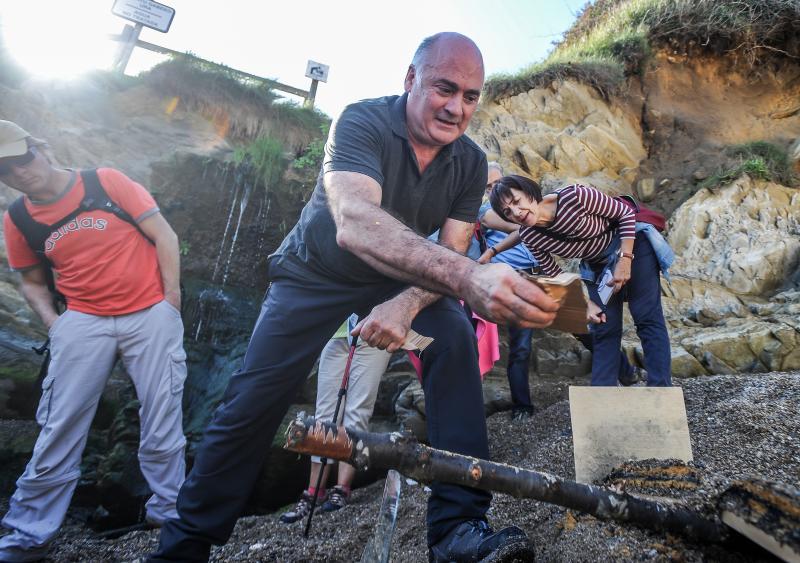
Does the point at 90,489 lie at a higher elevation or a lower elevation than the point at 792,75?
lower

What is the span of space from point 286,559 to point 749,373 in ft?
15.2

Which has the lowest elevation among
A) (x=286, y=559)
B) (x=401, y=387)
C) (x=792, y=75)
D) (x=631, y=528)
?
(x=286, y=559)

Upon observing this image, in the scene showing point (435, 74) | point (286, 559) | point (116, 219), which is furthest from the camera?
point (116, 219)

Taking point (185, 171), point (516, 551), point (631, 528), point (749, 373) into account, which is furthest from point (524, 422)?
point (185, 171)

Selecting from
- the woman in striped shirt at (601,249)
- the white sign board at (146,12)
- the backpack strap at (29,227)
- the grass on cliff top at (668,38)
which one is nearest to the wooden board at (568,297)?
the woman in striped shirt at (601,249)

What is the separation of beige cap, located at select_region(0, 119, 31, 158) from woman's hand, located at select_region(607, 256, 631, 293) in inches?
159

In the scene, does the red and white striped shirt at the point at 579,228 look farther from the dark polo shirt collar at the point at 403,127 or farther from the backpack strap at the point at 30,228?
the backpack strap at the point at 30,228

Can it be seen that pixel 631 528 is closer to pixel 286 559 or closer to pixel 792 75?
pixel 286 559

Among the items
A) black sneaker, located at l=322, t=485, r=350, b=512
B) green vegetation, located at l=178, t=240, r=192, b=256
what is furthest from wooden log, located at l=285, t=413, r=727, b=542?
green vegetation, located at l=178, t=240, r=192, b=256

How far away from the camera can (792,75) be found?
9.34m

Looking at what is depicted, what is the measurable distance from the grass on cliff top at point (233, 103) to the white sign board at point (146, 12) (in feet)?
3.39

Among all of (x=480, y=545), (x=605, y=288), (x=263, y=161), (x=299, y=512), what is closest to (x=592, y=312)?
(x=480, y=545)

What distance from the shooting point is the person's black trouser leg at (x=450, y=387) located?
1891 millimetres

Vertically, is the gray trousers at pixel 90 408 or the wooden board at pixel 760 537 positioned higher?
the wooden board at pixel 760 537
